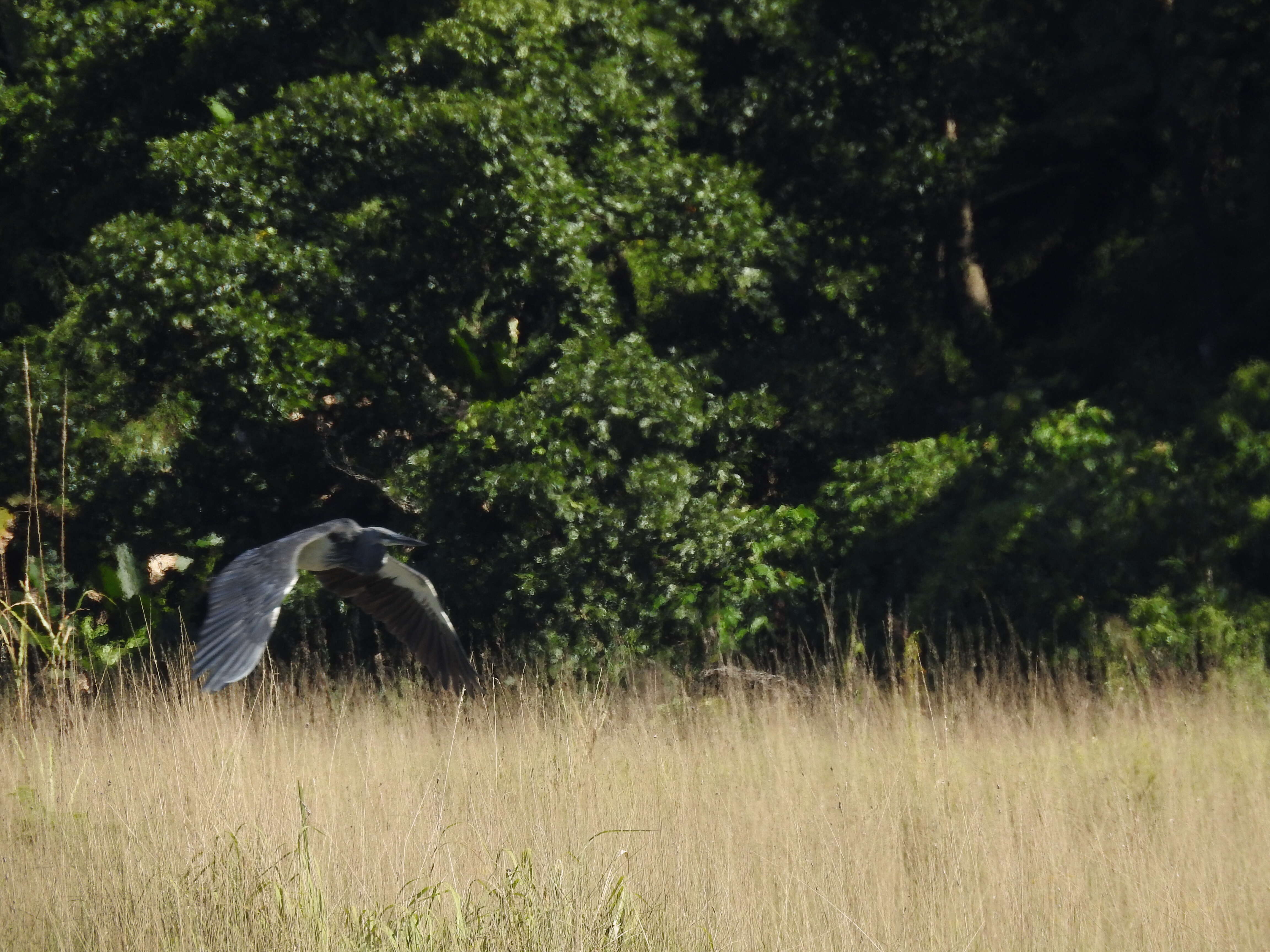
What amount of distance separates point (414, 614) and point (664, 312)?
3500 millimetres

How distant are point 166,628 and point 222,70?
3815 mm

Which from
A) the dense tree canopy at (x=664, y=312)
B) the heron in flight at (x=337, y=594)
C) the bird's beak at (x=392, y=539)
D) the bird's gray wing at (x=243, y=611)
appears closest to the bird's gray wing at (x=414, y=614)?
the heron in flight at (x=337, y=594)

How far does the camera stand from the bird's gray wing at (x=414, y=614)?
6.22 metres

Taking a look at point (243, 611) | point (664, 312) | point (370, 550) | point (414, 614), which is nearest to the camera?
point (243, 611)

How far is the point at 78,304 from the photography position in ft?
30.4

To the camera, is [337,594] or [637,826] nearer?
[637,826]

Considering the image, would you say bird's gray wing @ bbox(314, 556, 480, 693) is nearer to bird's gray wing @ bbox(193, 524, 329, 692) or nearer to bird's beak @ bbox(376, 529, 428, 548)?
bird's beak @ bbox(376, 529, 428, 548)

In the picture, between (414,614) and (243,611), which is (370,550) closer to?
(414,614)

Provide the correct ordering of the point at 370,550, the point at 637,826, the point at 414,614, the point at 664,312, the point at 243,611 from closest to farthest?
the point at 243,611 → the point at 637,826 → the point at 370,550 → the point at 414,614 → the point at 664,312

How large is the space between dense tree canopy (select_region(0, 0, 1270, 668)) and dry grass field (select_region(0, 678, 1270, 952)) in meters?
1.94

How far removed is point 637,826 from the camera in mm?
5051

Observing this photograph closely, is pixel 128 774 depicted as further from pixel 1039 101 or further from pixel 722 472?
pixel 1039 101

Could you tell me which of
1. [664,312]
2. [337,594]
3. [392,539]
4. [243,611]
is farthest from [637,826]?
[664,312]

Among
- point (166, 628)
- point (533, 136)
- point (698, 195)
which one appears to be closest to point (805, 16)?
point (698, 195)
